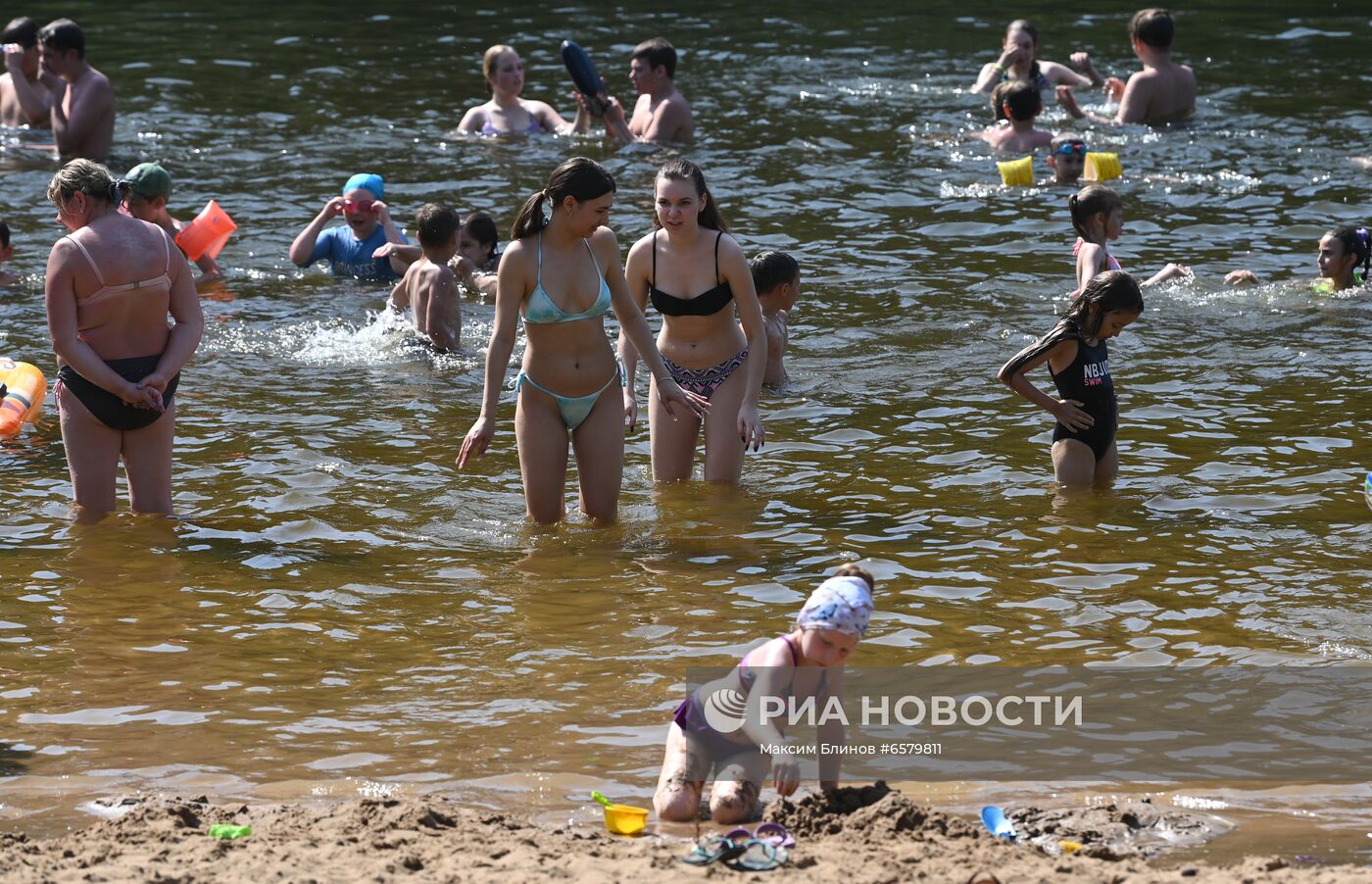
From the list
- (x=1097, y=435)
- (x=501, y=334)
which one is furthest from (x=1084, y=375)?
→ (x=501, y=334)

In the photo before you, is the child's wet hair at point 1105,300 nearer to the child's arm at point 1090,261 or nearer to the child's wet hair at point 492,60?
the child's arm at point 1090,261

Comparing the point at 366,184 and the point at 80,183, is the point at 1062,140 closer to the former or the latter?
the point at 366,184

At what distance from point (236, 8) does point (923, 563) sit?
20.6m

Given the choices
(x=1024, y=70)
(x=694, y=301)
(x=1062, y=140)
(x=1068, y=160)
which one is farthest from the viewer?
(x=1024, y=70)

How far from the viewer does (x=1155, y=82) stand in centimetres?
1820

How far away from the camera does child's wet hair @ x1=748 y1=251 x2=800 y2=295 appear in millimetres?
9969

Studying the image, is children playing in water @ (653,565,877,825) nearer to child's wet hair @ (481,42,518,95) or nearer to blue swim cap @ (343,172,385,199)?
blue swim cap @ (343,172,385,199)

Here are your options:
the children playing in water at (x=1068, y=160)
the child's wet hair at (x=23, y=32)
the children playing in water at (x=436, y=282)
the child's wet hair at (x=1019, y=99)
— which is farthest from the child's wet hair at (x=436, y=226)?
the child's wet hair at (x=23, y=32)

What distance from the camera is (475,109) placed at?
61.3 ft

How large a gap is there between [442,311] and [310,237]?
2297 mm

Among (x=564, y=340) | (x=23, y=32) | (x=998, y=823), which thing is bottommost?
(x=998, y=823)

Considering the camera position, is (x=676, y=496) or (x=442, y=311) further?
(x=442, y=311)

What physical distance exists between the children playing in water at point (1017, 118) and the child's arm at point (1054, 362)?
8806 millimetres

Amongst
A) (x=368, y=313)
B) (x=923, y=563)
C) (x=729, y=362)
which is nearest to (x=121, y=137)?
(x=368, y=313)
